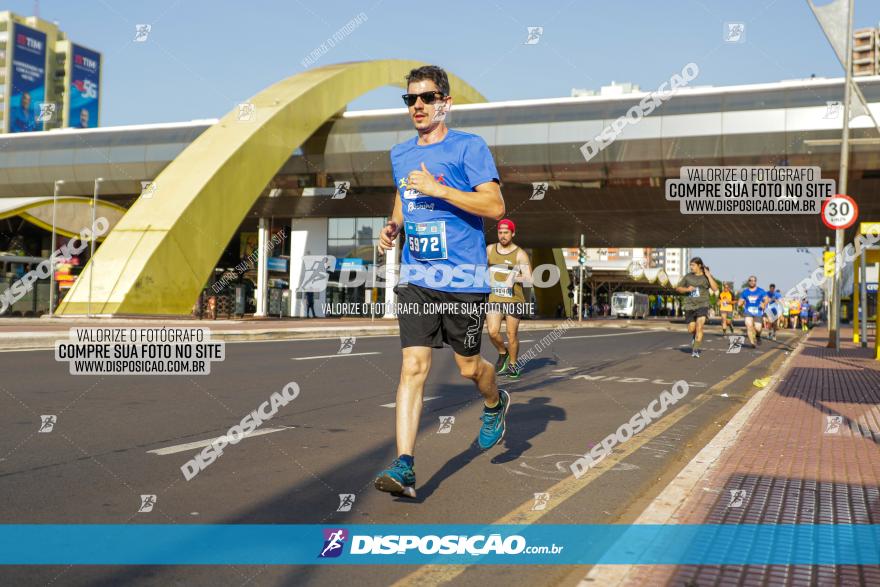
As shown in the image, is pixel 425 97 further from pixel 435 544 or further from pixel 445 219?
pixel 435 544

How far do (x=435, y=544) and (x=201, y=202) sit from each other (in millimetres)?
28129

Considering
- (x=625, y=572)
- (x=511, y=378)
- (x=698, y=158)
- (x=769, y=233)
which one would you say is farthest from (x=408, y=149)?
(x=769, y=233)

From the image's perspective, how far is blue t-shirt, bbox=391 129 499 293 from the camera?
4082 millimetres

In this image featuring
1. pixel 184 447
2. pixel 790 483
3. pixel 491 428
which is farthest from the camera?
pixel 184 447

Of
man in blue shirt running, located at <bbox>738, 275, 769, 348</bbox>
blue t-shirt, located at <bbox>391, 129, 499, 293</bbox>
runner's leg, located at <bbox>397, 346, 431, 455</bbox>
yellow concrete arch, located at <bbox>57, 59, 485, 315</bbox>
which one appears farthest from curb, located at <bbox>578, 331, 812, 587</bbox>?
yellow concrete arch, located at <bbox>57, 59, 485, 315</bbox>

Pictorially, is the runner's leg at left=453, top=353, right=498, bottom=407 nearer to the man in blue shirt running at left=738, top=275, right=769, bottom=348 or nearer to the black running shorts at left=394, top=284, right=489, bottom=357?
the black running shorts at left=394, top=284, right=489, bottom=357

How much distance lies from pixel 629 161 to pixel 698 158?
275 cm

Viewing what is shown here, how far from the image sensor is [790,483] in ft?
13.9

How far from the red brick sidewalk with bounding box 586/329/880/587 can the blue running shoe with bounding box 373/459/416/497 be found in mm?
1114

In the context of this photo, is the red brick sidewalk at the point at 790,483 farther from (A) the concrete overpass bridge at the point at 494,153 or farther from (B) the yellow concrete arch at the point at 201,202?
(A) the concrete overpass bridge at the point at 494,153

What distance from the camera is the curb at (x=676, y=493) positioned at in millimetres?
2746

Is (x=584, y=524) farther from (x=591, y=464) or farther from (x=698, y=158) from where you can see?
(x=698, y=158)

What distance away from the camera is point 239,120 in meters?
33.2

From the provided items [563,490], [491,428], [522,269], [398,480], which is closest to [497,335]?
[522,269]
